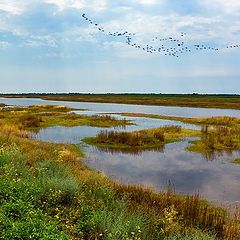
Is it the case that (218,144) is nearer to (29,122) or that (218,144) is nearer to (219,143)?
(219,143)

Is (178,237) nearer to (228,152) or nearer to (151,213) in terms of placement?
(151,213)

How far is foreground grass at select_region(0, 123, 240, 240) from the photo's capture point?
310 inches

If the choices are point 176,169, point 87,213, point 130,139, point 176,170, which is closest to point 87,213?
point 87,213

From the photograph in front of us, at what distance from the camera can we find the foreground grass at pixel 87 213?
25.8ft

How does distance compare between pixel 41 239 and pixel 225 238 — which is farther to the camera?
pixel 225 238

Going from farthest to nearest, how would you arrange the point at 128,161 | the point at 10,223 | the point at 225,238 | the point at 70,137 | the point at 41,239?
the point at 70,137 → the point at 128,161 → the point at 225,238 → the point at 10,223 → the point at 41,239

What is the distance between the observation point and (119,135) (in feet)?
104

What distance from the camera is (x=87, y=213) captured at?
9406mm

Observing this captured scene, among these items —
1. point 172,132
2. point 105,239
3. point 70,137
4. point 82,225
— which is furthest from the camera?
point 172,132

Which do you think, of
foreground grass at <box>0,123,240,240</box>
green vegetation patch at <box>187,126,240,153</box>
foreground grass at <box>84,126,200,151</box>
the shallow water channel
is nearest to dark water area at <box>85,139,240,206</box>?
the shallow water channel

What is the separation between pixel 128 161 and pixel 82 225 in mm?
15368

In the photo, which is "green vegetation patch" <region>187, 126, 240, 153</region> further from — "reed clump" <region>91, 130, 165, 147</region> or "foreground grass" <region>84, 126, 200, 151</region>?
"reed clump" <region>91, 130, 165, 147</region>

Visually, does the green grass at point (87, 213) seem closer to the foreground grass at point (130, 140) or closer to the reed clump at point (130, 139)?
the foreground grass at point (130, 140)

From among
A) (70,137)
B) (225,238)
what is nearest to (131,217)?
(225,238)
